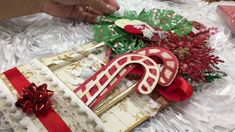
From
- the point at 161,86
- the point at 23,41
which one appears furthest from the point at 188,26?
the point at 23,41

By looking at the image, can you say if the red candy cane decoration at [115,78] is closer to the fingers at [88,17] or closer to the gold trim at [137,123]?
the gold trim at [137,123]

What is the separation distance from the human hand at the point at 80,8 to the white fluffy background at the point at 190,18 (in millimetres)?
A: 18

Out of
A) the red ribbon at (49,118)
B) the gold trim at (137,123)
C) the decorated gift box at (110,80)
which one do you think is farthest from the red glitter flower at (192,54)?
the red ribbon at (49,118)

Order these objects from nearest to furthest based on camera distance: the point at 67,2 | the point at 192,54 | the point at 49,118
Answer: the point at 49,118
the point at 192,54
the point at 67,2

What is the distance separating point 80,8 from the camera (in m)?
0.68

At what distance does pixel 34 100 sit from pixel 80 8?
30 cm

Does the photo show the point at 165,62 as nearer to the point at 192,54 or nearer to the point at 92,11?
the point at 192,54

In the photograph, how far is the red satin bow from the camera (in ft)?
1.42

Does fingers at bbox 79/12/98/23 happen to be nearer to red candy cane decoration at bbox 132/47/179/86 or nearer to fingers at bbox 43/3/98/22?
fingers at bbox 43/3/98/22

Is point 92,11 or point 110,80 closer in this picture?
point 110,80

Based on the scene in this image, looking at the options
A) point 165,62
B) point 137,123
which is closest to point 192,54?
point 165,62

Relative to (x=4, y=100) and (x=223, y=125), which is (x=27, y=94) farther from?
(x=223, y=125)

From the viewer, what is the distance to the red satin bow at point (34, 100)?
431 mm

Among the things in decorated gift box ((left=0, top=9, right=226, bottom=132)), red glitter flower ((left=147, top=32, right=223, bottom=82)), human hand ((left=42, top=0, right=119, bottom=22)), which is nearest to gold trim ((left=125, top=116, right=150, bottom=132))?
decorated gift box ((left=0, top=9, right=226, bottom=132))
